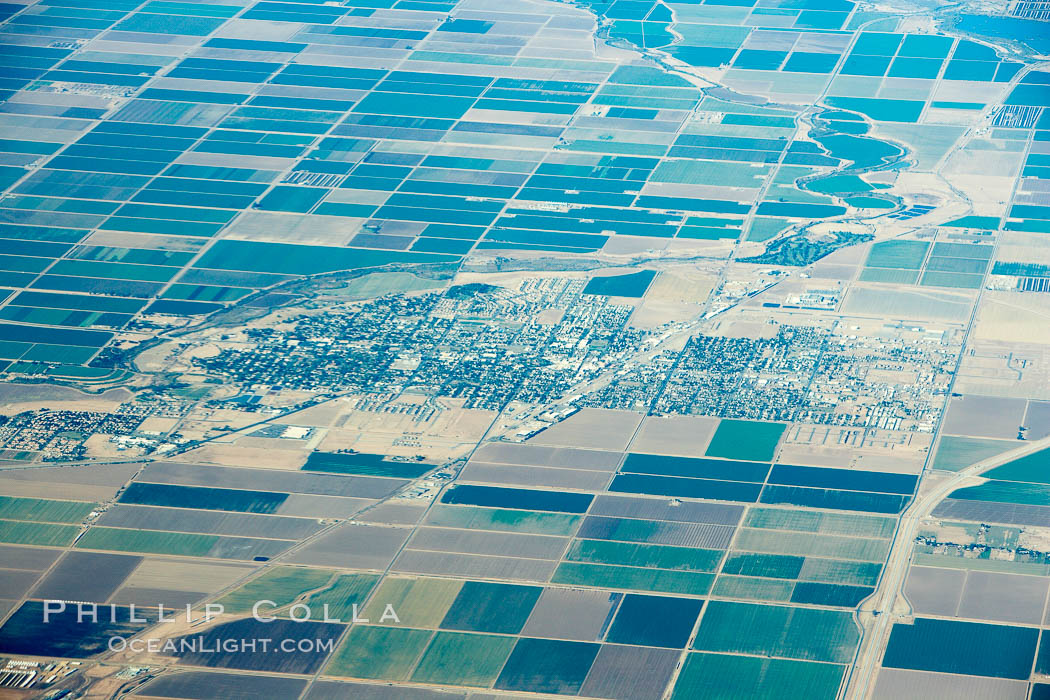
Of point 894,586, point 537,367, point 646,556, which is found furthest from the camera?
point 537,367

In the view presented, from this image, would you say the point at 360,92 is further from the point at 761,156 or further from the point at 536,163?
the point at 761,156

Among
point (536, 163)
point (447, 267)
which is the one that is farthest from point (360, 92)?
point (447, 267)

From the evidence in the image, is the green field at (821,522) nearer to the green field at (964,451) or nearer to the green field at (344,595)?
the green field at (964,451)

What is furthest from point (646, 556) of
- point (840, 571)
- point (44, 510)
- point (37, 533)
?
point (44, 510)

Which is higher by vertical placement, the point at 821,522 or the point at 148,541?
the point at 148,541

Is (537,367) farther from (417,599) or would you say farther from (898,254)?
(898,254)

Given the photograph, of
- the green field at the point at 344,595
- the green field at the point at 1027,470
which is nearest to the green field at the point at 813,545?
the green field at the point at 1027,470

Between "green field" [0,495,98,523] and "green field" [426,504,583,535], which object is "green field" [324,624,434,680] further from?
"green field" [0,495,98,523]
